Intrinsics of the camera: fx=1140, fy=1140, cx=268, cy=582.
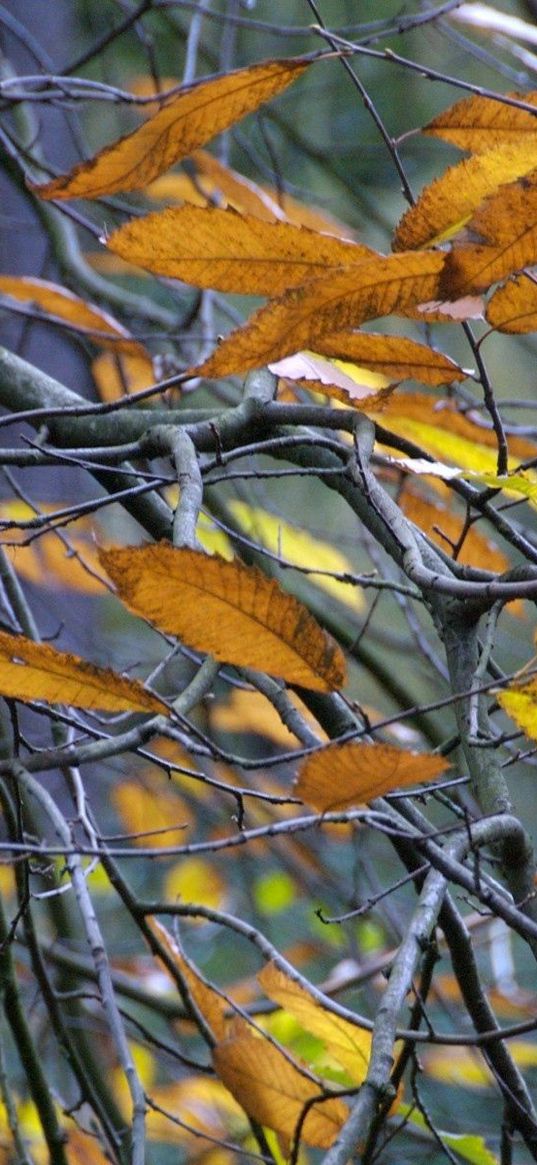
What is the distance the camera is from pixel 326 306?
60cm

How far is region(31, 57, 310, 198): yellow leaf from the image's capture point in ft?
2.34

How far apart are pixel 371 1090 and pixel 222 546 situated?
1.30m

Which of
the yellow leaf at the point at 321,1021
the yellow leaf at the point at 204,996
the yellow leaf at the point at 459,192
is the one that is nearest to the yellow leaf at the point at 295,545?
the yellow leaf at the point at 204,996

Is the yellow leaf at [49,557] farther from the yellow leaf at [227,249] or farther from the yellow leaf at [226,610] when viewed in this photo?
the yellow leaf at [226,610]

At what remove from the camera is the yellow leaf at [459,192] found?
26.7 inches

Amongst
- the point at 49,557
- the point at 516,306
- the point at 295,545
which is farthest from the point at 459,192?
the point at 49,557

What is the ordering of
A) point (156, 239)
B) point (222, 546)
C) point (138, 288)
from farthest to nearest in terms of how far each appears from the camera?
→ point (138, 288)
point (222, 546)
point (156, 239)

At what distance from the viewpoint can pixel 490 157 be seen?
2.23ft

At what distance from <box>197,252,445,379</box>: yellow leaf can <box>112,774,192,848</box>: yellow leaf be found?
72.2 inches

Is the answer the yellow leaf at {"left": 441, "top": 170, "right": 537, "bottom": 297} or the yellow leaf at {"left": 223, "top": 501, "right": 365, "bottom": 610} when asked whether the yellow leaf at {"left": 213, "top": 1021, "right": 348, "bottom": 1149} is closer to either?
the yellow leaf at {"left": 441, "top": 170, "right": 537, "bottom": 297}

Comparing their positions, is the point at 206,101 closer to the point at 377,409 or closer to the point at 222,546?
the point at 377,409

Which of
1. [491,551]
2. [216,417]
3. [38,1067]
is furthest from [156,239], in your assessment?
[38,1067]

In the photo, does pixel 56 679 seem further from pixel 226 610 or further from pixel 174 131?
pixel 174 131

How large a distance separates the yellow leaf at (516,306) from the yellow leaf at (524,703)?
24 centimetres
